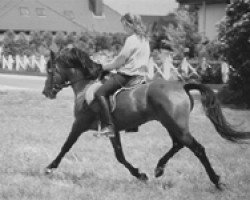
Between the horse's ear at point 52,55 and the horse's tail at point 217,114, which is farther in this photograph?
the horse's ear at point 52,55

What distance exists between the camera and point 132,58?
7.93 metres

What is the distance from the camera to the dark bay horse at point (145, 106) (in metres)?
7.46

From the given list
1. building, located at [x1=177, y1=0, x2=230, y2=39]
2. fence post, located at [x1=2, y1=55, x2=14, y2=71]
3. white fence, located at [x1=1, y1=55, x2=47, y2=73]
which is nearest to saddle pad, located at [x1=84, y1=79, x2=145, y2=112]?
building, located at [x1=177, y1=0, x2=230, y2=39]

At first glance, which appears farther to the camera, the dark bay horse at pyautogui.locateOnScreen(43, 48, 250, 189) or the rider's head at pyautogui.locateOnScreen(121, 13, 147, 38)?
the rider's head at pyautogui.locateOnScreen(121, 13, 147, 38)

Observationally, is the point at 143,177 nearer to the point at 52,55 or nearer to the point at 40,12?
the point at 52,55

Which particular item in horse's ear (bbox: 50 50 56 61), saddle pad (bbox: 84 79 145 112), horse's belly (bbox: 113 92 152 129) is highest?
horse's ear (bbox: 50 50 56 61)

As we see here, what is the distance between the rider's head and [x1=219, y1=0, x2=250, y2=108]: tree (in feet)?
36.0

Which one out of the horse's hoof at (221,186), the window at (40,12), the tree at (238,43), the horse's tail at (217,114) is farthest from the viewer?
the window at (40,12)

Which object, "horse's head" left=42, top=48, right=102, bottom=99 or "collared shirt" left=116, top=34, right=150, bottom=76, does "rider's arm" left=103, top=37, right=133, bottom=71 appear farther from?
"horse's head" left=42, top=48, right=102, bottom=99

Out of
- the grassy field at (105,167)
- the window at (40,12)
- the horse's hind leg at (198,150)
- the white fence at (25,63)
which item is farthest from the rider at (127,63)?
the window at (40,12)

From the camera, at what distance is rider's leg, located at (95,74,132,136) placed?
26.2 ft

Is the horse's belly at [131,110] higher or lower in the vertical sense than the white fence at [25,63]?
higher

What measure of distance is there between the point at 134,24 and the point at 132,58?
1.56 ft

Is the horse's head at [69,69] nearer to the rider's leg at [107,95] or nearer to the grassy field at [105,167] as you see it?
the rider's leg at [107,95]
